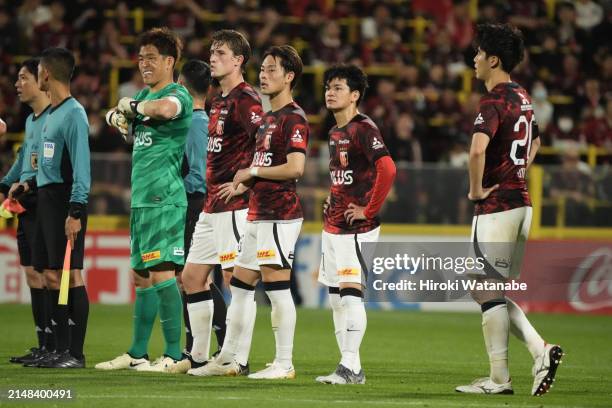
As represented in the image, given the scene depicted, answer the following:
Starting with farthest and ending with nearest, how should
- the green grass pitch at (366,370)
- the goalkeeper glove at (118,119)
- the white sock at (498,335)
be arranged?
the goalkeeper glove at (118,119)
the white sock at (498,335)
the green grass pitch at (366,370)

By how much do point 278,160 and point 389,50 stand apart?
13.0 meters

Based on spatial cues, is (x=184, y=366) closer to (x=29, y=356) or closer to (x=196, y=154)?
(x=29, y=356)

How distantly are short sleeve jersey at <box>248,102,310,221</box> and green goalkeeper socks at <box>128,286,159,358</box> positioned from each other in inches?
41.7

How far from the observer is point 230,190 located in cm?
846

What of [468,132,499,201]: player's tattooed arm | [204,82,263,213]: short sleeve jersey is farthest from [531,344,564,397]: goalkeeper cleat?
[204,82,263,213]: short sleeve jersey

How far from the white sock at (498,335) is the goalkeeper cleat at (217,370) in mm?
1938

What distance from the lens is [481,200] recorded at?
7645mm

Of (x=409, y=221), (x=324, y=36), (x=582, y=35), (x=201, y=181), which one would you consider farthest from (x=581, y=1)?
(x=201, y=181)

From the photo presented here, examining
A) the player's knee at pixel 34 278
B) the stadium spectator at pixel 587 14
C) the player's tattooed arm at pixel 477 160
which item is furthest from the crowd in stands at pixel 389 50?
the player's tattooed arm at pixel 477 160

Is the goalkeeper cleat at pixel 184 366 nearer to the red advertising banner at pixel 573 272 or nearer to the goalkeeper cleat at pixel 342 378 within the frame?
the goalkeeper cleat at pixel 342 378

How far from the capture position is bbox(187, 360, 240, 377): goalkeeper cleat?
8.45 meters

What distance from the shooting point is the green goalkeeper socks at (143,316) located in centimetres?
879

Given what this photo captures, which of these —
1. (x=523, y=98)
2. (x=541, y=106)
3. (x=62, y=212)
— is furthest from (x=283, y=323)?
(x=541, y=106)

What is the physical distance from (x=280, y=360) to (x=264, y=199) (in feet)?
3.76
